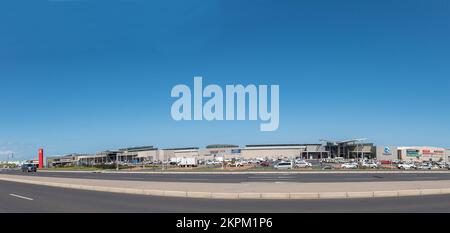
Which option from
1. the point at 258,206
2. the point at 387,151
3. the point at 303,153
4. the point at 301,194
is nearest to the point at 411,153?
the point at 387,151

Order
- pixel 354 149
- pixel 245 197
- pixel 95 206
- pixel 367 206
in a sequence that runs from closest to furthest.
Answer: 1. pixel 367 206
2. pixel 95 206
3. pixel 245 197
4. pixel 354 149

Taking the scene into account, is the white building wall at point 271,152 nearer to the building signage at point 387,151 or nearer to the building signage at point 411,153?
the building signage at point 387,151

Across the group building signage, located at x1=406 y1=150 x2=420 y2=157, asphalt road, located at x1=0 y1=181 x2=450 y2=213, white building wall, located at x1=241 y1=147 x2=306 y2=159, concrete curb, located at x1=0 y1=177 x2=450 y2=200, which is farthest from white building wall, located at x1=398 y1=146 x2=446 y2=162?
asphalt road, located at x1=0 y1=181 x2=450 y2=213

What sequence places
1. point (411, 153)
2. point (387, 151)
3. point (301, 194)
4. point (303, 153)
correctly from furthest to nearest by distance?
point (303, 153), point (387, 151), point (411, 153), point (301, 194)

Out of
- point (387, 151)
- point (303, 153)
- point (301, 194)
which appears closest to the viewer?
point (301, 194)

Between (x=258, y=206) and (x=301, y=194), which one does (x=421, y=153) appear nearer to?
(x=301, y=194)

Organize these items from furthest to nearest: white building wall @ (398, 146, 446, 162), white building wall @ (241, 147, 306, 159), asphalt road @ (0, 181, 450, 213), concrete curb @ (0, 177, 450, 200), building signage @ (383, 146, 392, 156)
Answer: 1. white building wall @ (241, 147, 306, 159)
2. building signage @ (383, 146, 392, 156)
3. white building wall @ (398, 146, 446, 162)
4. concrete curb @ (0, 177, 450, 200)
5. asphalt road @ (0, 181, 450, 213)

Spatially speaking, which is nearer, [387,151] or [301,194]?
[301,194]

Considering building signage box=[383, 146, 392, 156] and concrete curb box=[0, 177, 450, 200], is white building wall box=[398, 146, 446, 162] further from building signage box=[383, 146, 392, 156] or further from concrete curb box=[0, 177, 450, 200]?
concrete curb box=[0, 177, 450, 200]
